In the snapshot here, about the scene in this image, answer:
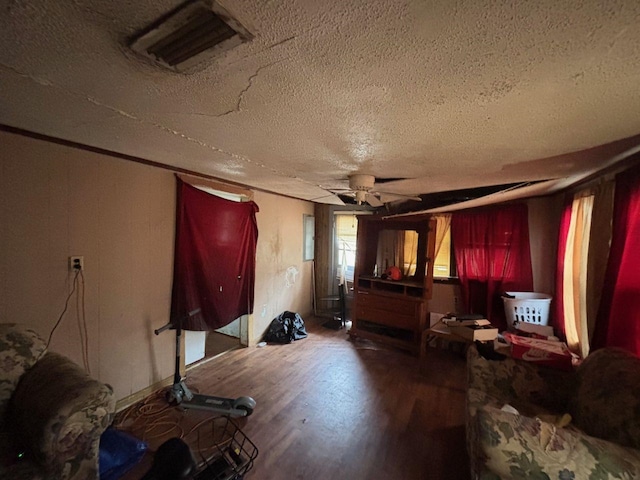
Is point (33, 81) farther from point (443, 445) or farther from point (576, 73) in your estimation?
point (443, 445)

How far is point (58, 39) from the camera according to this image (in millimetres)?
801

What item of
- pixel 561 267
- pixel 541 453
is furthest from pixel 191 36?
pixel 561 267

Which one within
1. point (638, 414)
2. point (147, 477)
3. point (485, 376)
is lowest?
point (147, 477)

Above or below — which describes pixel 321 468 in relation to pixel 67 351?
below

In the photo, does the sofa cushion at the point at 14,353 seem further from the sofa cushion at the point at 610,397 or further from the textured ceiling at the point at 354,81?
the sofa cushion at the point at 610,397

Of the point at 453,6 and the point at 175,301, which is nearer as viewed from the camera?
the point at 453,6

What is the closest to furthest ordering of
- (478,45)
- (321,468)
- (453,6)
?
(453,6) → (478,45) → (321,468)

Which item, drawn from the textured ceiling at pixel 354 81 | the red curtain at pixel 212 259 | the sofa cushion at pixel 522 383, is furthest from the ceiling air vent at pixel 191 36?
the sofa cushion at pixel 522 383

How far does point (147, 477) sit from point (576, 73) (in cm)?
244

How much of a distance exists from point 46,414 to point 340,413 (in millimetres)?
1803

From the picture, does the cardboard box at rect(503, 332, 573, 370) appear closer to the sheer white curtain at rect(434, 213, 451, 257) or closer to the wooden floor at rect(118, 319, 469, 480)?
the wooden floor at rect(118, 319, 469, 480)

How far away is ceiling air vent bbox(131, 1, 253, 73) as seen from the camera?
69 cm

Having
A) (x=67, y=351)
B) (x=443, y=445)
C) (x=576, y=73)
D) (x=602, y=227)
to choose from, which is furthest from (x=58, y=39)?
(x=602, y=227)

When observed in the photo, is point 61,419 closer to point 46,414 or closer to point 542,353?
point 46,414
